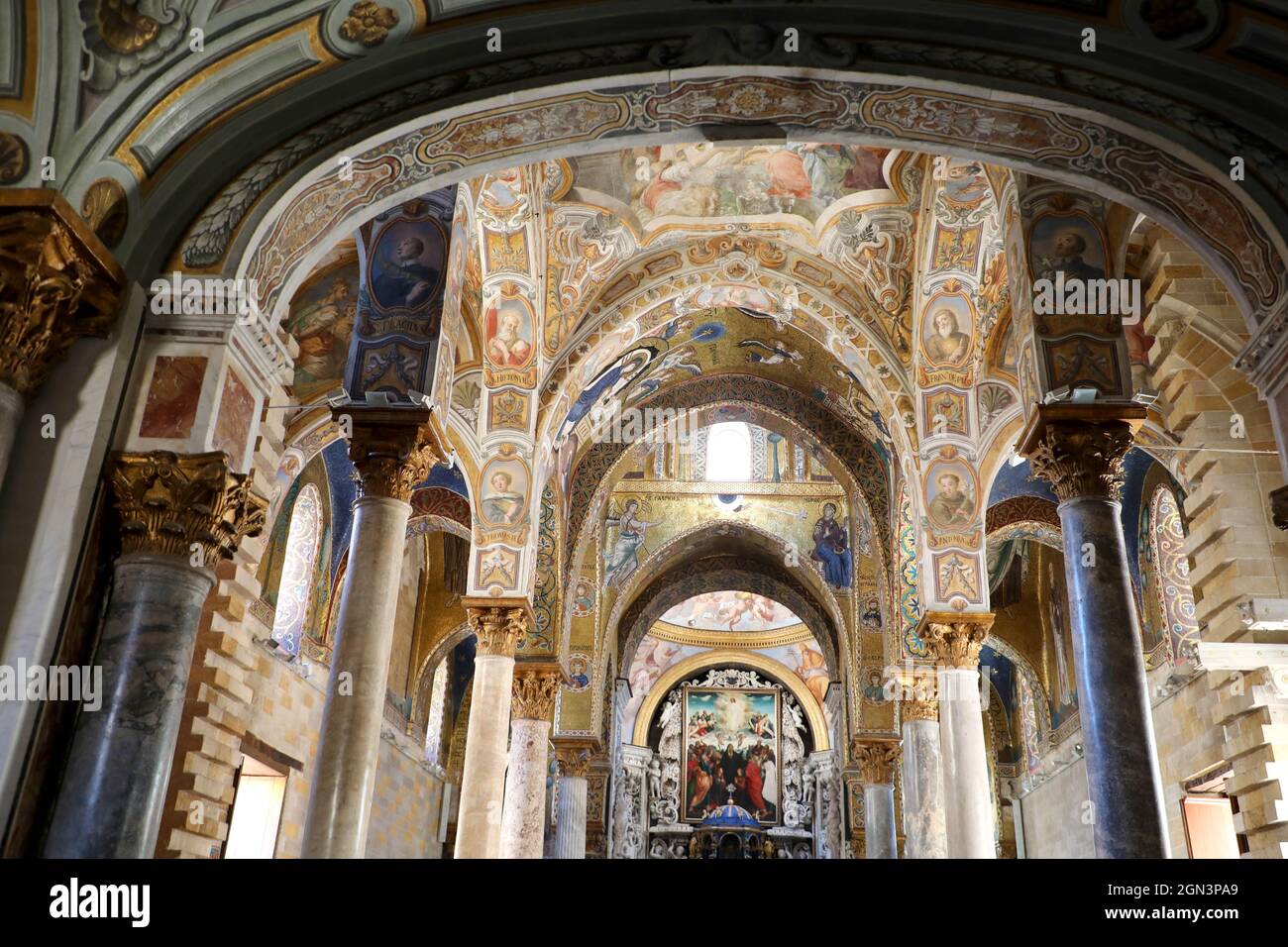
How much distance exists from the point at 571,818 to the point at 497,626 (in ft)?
26.6

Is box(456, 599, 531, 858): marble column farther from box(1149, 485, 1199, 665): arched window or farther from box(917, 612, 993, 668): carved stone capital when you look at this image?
box(1149, 485, 1199, 665): arched window

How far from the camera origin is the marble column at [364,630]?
7.21 meters

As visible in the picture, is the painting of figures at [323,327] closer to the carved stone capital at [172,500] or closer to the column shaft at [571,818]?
the carved stone capital at [172,500]

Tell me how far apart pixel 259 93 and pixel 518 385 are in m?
6.01

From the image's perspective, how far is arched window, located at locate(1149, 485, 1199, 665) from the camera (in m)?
13.7

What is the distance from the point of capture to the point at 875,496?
15641 mm

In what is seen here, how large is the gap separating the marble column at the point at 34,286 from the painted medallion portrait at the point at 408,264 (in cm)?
328

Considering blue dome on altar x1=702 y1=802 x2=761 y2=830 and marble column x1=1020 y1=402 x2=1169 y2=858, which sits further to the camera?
blue dome on altar x1=702 y1=802 x2=761 y2=830

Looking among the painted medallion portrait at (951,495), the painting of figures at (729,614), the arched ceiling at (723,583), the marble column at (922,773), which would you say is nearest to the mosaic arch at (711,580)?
the arched ceiling at (723,583)

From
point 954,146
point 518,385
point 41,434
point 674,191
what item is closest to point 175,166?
point 41,434

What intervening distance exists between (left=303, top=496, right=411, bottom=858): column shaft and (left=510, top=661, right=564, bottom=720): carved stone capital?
20.4ft

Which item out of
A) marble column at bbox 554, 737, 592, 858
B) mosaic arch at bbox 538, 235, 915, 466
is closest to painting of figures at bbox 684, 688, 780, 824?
marble column at bbox 554, 737, 592, 858

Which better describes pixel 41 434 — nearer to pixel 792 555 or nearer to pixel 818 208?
pixel 818 208

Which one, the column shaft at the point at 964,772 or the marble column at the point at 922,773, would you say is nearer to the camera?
the column shaft at the point at 964,772
